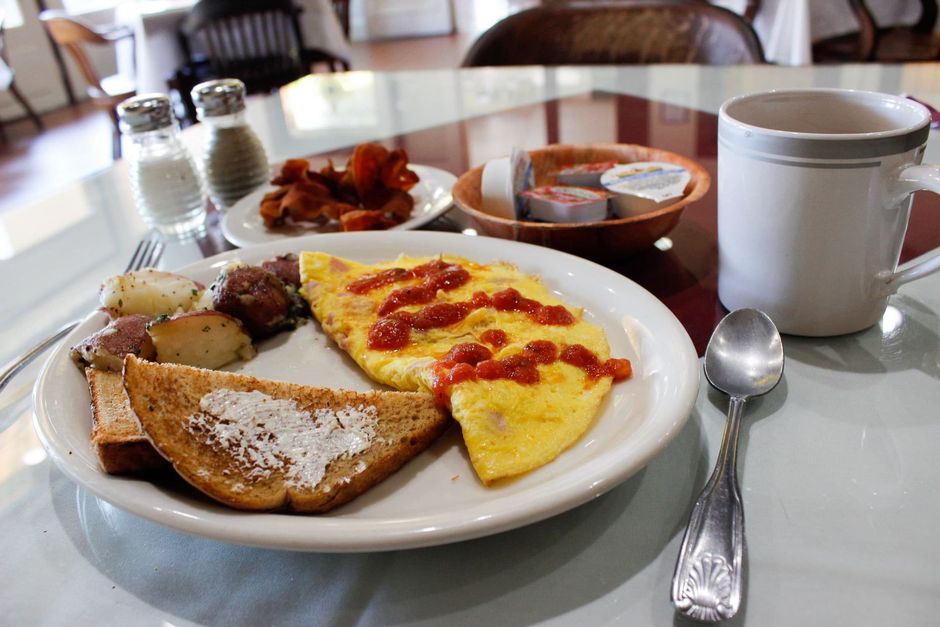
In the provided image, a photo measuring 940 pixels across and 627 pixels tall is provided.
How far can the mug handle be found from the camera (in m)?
0.88

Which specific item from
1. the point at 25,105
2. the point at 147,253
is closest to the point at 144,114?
the point at 147,253

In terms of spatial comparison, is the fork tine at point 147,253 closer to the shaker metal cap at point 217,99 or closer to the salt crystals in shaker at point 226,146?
the salt crystals in shaker at point 226,146

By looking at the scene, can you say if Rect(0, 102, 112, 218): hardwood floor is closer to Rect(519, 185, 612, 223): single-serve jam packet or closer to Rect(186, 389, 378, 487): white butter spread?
Rect(519, 185, 612, 223): single-serve jam packet

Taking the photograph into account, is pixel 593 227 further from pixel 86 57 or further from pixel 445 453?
pixel 86 57

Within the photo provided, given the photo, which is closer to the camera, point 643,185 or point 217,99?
point 643,185

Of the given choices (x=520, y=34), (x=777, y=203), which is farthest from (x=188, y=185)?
(x=520, y=34)

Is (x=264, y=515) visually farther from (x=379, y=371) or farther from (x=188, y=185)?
(x=188, y=185)

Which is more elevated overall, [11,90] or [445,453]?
[445,453]

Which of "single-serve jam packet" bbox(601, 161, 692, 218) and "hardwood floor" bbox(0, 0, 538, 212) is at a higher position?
"single-serve jam packet" bbox(601, 161, 692, 218)

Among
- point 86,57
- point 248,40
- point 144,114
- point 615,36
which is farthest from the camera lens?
point 86,57

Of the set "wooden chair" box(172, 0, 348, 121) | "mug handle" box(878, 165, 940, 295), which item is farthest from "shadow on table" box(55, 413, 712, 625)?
"wooden chair" box(172, 0, 348, 121)

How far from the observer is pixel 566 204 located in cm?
128

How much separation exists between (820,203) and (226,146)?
4.23ft

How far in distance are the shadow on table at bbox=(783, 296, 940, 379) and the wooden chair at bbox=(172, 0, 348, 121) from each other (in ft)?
14.0
